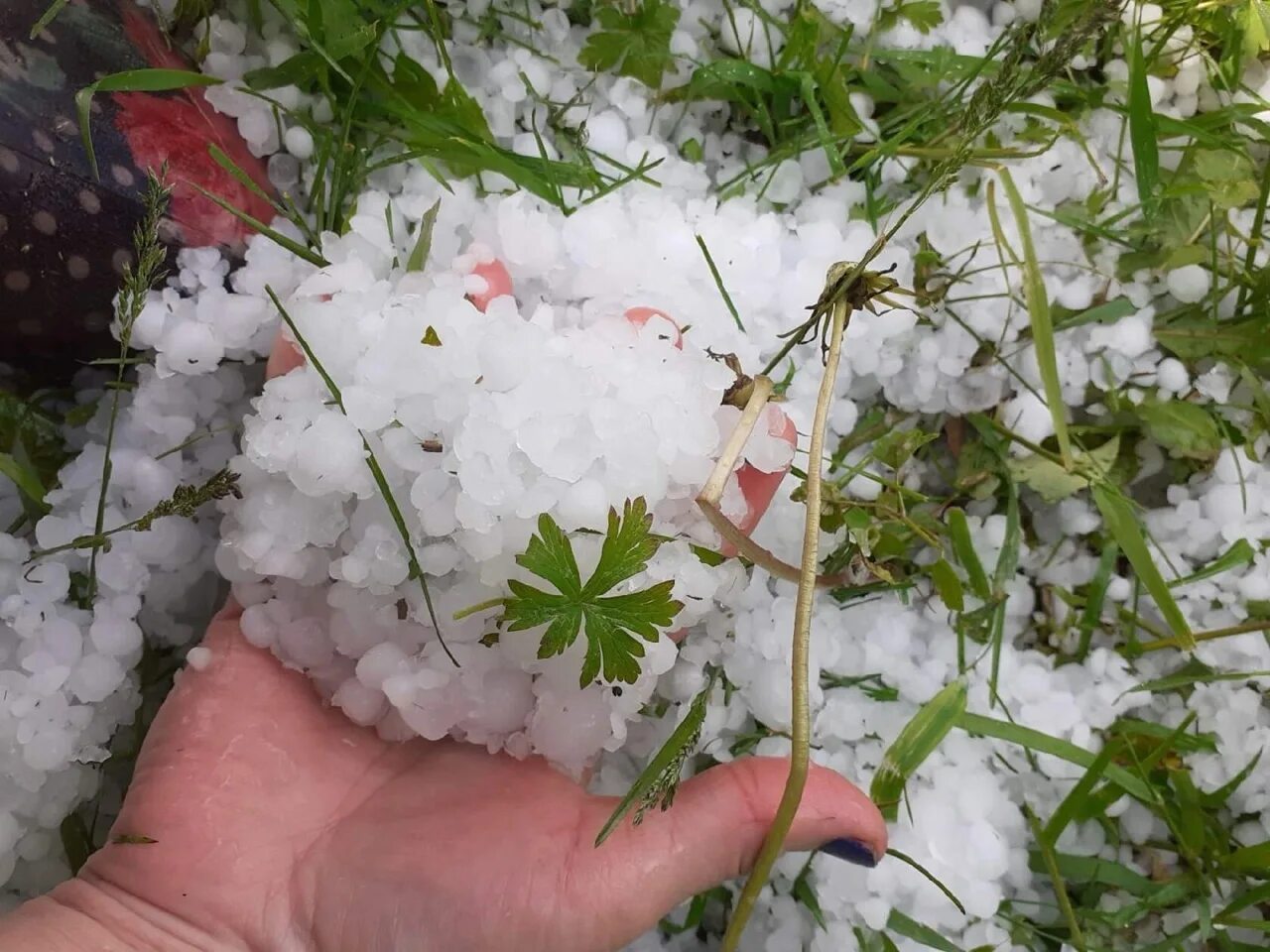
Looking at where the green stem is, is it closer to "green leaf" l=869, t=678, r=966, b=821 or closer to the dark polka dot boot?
"green leaf" l=869, t=678, r=966, b=821

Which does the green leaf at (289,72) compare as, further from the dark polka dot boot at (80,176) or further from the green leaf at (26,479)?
the green leaf at (26,479)

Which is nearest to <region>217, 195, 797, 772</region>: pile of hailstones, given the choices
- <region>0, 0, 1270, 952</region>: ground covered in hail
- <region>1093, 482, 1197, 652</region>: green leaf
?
<region>0, 0, 1270, 952</region>: ground covered in hail

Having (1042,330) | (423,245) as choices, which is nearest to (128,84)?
(423,245)

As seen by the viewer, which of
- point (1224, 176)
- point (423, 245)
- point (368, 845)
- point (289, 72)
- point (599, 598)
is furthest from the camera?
point (1224, 176)

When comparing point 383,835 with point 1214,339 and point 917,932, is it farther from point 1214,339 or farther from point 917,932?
point 1214,339

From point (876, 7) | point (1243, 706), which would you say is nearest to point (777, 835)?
point (1243, 706)

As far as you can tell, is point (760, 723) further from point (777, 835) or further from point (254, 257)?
point (254, 257)
